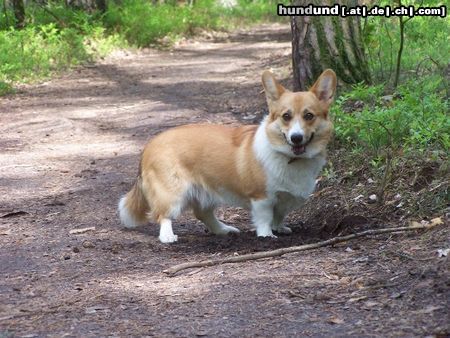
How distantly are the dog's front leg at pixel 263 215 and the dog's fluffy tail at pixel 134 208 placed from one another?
0.95m

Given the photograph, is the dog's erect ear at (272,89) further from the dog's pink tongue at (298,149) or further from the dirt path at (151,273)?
the dirt path at (151,273)

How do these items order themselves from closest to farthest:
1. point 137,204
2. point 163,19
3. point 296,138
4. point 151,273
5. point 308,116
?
point 151,273, point 296,138, point 308,116, point 137,204, point 163,19

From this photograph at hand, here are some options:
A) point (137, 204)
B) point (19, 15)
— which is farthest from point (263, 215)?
point (19, 15)

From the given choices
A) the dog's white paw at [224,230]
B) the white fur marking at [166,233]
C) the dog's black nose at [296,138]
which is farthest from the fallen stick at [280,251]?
the dog's white paw at [224,230]

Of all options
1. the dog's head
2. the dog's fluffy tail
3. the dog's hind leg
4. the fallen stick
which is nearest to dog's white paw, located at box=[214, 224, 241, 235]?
the dog's hind leg

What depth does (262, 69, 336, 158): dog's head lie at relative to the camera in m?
5.65

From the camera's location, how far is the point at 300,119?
5.66m

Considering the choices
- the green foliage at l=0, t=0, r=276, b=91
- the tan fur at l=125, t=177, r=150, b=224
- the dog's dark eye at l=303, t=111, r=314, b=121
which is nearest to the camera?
the dog's dark eye at l=303, t=111, r=314, b=121

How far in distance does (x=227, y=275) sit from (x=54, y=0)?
61.4ft

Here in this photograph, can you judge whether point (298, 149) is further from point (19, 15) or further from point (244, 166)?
point (19, 15)

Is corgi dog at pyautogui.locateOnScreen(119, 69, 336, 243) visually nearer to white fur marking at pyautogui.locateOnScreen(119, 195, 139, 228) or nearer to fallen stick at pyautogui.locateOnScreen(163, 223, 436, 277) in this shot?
white fur marking at pyautogui.locateOnScreen(119, 195, 139, 228)

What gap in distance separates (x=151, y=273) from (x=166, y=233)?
0.98 metres

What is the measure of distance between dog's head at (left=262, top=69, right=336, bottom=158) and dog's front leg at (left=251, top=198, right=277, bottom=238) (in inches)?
17.5

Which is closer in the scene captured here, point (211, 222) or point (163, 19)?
point (211, 222)
